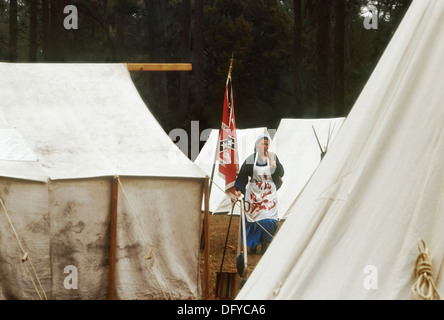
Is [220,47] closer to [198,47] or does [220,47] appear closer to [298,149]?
[198,47]

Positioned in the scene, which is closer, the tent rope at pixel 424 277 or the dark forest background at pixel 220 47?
the tent rope at pixel 424 277

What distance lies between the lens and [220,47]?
39594mm

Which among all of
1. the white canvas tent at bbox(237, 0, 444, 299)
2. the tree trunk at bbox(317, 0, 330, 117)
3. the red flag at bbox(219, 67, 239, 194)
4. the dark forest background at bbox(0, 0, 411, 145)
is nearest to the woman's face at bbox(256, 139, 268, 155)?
the red flag at bbox(219, 67, 239, 194)

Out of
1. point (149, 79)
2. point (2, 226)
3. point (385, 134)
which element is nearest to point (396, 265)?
point (385, 134)

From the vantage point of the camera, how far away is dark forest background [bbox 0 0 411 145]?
31875mm

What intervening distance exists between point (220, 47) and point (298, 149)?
22.7 meters

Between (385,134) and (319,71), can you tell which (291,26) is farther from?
(385,134)

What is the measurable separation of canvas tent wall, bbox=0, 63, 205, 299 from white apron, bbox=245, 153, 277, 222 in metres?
2.89

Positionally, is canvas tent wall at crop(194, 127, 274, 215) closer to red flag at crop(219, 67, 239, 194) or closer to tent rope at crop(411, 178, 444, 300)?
red flag at crop(219, 67, 239, 194)

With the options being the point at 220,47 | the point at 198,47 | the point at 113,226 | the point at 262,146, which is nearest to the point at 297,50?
the point at 198,47

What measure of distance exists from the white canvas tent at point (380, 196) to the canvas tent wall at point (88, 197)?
367 cm

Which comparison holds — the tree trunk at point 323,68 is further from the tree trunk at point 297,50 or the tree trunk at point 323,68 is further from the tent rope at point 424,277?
the tent rope at point 424,277

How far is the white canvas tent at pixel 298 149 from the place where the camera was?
16672 millimetres

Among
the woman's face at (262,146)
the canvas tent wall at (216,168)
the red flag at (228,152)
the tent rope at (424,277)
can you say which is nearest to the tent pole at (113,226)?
the red flag at (228,152)
